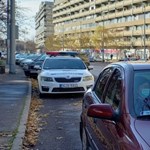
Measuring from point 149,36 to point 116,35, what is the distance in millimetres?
10582

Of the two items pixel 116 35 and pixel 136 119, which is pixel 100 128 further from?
pixel 116 35

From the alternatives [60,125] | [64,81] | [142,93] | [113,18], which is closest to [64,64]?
[64,81]

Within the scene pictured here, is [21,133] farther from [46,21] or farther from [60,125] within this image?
[46,21]

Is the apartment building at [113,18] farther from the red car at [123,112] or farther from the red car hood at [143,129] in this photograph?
the red car hood at [143,129]

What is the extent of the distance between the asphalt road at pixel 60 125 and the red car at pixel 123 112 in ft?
7.71

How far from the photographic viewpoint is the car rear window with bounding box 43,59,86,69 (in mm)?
16078

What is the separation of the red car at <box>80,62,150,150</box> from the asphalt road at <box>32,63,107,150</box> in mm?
2350

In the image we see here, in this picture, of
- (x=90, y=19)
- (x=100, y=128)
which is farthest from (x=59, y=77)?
(x=90, y=19)

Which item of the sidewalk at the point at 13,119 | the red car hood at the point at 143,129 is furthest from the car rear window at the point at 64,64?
the red car hood at the point at 143,129

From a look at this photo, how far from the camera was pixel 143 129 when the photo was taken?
11.5ft

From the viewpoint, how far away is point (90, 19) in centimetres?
12888

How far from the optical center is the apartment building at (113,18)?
313ft

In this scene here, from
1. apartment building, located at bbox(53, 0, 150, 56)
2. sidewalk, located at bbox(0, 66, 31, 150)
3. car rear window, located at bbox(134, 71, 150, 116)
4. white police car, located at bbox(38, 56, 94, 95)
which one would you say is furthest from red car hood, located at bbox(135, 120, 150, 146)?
apartment building, located at bbox(53, 0, 150, 56)

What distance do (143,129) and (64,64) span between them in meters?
12.8
